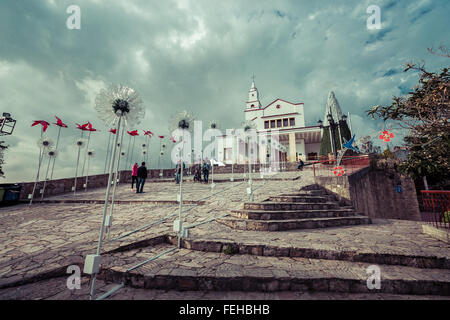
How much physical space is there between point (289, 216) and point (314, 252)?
2.12 meters

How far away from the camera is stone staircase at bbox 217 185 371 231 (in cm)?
449

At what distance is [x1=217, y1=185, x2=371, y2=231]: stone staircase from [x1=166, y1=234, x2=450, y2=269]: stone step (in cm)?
123

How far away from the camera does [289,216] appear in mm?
5082

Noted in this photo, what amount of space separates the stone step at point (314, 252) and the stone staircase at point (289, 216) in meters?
1.23

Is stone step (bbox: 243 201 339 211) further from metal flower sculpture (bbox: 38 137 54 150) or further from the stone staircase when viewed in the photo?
metal flower sculpture (bbox: 38 137 54 150)

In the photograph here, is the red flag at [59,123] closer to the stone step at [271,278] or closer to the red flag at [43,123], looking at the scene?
the red flag at [43,123]

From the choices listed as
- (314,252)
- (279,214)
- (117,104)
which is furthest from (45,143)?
A: (314,252)

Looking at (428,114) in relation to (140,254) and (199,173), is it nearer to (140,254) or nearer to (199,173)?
(140,254)

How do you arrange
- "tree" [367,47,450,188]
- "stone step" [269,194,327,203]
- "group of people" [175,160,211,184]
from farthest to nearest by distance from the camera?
"group of people" [175,160,211,184] < "stone step" [269,194,327,203] < "tree" [367,47,450,188]

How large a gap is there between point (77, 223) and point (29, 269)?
3095mm

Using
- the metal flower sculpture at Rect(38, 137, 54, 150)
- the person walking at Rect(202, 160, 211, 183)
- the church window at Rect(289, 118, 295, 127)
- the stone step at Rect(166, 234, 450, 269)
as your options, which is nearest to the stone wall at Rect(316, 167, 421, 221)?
the person walking at Rect(202, 160, 211, 183)

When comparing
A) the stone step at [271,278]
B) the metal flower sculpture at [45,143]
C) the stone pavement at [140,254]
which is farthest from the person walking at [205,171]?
the stone step at [271,278]
